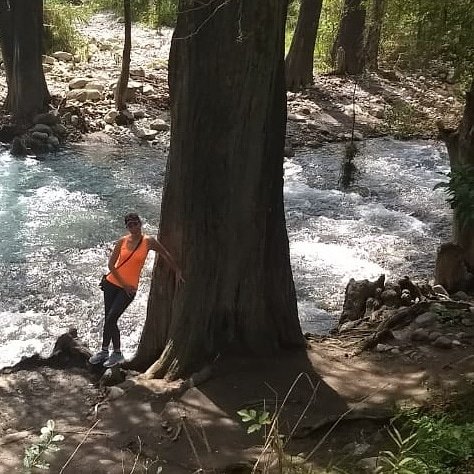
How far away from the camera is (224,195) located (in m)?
6.33

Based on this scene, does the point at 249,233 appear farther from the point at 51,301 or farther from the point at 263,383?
the point at 51,301

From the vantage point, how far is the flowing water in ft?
31.6

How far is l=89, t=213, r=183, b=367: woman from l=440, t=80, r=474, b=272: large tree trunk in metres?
3.85

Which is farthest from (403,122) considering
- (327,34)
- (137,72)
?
(137,72)

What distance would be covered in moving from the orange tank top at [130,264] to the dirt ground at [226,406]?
0.85 m

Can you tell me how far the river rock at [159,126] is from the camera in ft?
58.1

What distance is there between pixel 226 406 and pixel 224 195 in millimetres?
1634

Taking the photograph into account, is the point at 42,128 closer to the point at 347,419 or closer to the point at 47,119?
the point at 47,119

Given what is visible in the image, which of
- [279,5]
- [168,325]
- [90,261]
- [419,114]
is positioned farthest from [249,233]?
[419,114]

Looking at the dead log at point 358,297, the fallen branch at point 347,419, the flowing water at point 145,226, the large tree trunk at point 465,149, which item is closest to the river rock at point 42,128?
the flowing water at point 145,226

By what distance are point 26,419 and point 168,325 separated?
4.53 ft

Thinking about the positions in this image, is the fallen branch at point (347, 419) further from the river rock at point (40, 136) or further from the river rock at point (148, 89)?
the river rock at point (148, 89)

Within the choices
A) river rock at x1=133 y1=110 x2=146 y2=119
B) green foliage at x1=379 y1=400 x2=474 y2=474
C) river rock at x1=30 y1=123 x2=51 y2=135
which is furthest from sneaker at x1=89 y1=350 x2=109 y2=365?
river rock at x1=133 y1=110 x2=146 y2=119

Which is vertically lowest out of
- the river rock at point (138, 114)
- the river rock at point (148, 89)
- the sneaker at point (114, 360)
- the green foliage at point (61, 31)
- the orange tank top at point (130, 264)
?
the sneaker at point (114, 360)
